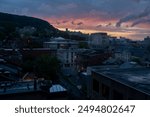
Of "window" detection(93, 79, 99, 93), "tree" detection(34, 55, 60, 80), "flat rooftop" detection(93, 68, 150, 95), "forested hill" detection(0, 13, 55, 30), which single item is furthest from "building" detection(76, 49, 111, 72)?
"forested hill" detection(0, 13, 55, 30)

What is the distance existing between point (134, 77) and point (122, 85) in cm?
142

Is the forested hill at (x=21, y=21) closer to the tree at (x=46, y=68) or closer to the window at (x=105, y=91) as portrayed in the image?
the tree at (x=46, y=68)

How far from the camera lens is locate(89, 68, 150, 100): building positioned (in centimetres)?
884

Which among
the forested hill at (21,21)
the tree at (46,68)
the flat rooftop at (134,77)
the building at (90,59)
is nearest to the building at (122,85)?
the flat rooftop at (134,77)

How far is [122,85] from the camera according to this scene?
31.8ft

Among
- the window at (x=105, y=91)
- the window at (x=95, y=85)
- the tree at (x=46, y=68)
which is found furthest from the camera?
the tree at (x=46, y=68)

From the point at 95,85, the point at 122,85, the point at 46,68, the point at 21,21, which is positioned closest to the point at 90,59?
the point at 46,68

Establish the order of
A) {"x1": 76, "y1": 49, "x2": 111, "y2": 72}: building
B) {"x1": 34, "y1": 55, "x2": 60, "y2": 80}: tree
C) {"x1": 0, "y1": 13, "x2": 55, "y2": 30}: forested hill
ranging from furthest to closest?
1. {"x1": 0, "y1": 13, "x2": 55, "y2": 30}: forested hill
2. {"x1": 76, "y1": 49, "x2": 111, "y2": 72}: building
3. {"x1": 34, "y1": 55, "x2": 60, "y2": 80}: tree

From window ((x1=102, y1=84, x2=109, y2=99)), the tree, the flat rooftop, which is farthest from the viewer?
the tree

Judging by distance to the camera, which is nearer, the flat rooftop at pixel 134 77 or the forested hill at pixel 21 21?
the flat rooftop at pixel 134 77

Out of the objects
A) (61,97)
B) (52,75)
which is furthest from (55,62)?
(61,97)

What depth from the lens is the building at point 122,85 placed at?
348 inches

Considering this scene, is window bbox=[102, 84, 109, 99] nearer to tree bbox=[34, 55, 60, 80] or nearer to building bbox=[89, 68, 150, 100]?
building bbox=[89, 68, 150, 100]

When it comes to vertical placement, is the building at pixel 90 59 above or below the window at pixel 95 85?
below
